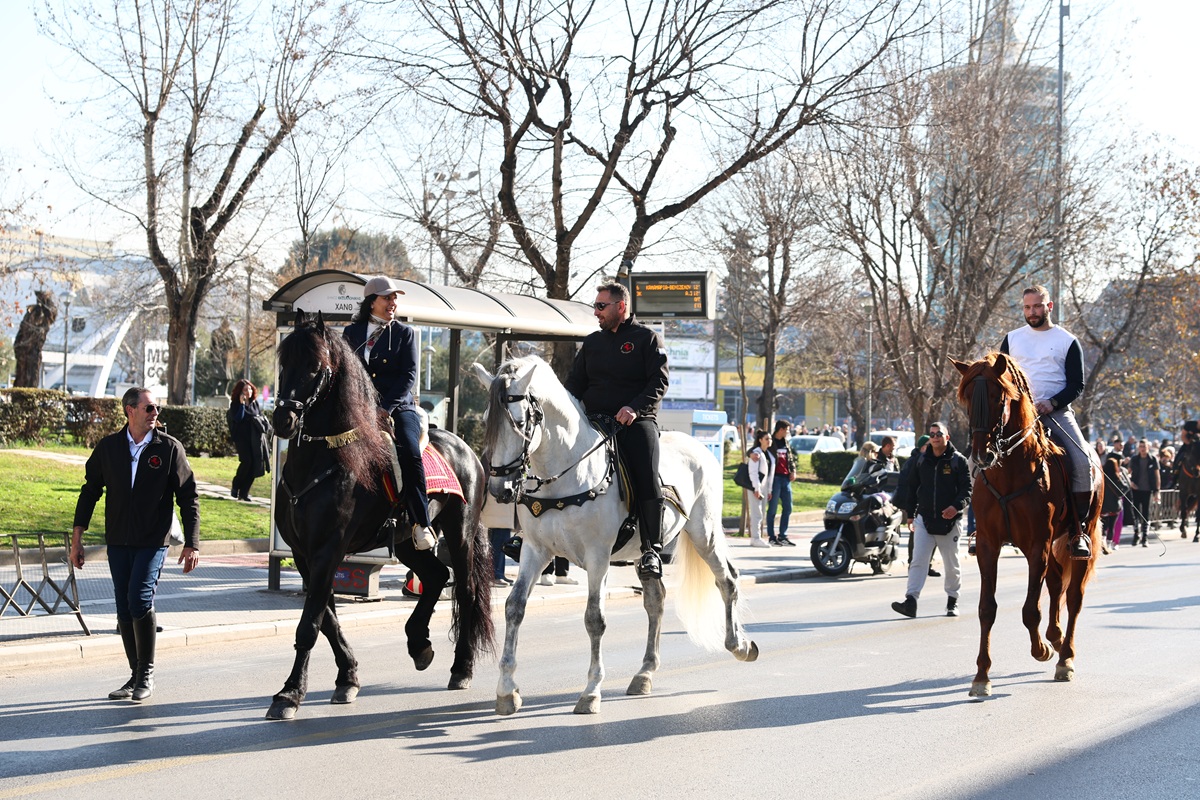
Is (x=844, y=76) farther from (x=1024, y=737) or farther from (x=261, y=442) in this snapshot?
(x=1024, y=737)

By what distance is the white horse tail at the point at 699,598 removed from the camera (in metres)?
9.61

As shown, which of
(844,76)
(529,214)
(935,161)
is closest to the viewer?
(844,76)

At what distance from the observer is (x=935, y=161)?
24734mm

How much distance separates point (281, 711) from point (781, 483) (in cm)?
1641

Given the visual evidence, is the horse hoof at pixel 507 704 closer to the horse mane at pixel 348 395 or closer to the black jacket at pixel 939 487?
the horse mane at pixel 348 395

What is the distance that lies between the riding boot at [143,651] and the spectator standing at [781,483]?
15.8m

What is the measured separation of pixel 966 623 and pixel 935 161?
13.5 metres

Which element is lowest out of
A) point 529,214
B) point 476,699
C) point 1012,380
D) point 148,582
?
point 476,699

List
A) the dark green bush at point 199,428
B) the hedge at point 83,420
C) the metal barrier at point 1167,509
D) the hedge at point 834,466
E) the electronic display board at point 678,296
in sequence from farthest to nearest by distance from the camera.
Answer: the hedge at point 834,466 < the metal barrier at point 1167,509 < the dark green bush at point 199,428 < the hedge at point 83,420 < the electronic display board at point 678,296

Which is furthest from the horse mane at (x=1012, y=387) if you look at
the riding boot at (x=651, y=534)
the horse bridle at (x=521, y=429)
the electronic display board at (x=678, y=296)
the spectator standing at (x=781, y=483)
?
the spectator standing at (x=781, y=483)

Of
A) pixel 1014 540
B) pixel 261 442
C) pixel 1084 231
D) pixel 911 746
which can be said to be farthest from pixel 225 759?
pixel 1084 231

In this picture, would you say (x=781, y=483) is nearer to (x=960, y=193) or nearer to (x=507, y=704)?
(x=960, y=193)

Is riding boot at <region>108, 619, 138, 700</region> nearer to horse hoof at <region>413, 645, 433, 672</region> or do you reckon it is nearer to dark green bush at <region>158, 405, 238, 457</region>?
horse hoof at <region>413, 645, 433, 672</region>

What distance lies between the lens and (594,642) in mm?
8234
